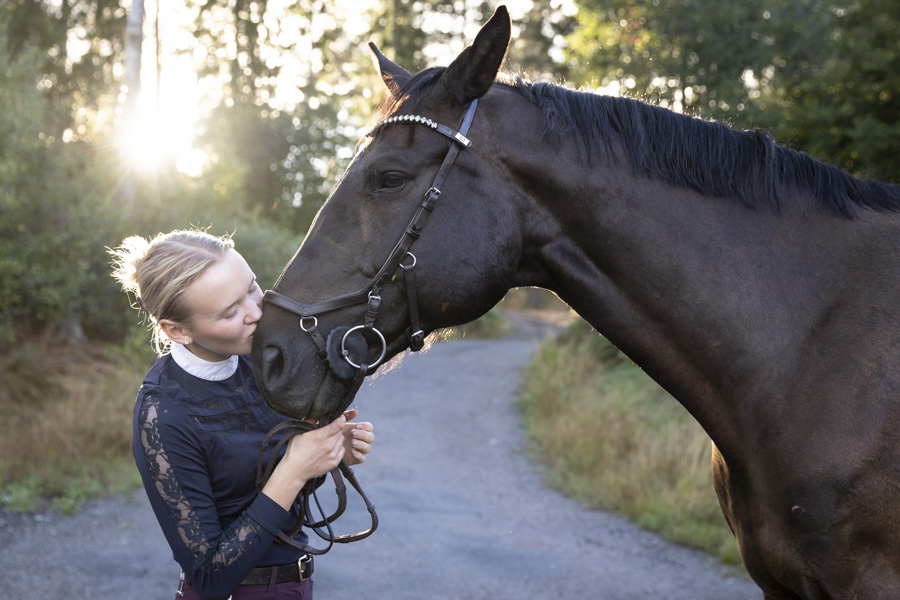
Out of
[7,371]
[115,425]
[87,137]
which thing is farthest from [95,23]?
[115,425]

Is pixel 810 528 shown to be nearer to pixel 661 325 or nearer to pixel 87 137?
pixel 661 325

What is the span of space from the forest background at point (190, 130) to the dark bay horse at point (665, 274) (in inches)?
10.5

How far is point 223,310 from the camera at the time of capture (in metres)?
1.94

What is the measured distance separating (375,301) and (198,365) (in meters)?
0.60

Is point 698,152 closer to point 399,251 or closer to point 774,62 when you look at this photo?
point 399,251

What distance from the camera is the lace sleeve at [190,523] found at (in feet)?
5.91

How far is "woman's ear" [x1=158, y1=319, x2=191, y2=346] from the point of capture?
1.96 meters

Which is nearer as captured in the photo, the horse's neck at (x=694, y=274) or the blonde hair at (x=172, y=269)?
the blonde hair at (x=172, y=269)

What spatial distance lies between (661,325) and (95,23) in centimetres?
2367

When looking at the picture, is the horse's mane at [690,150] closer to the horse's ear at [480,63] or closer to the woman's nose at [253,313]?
the horse's ear at [480,63]

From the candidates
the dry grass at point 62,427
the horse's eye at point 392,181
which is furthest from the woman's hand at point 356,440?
the dry grass at point 62,427

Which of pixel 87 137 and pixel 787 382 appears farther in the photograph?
A: pixel 87 137

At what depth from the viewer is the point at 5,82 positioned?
8.53m

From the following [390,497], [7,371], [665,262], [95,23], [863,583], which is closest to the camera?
[863,583]
